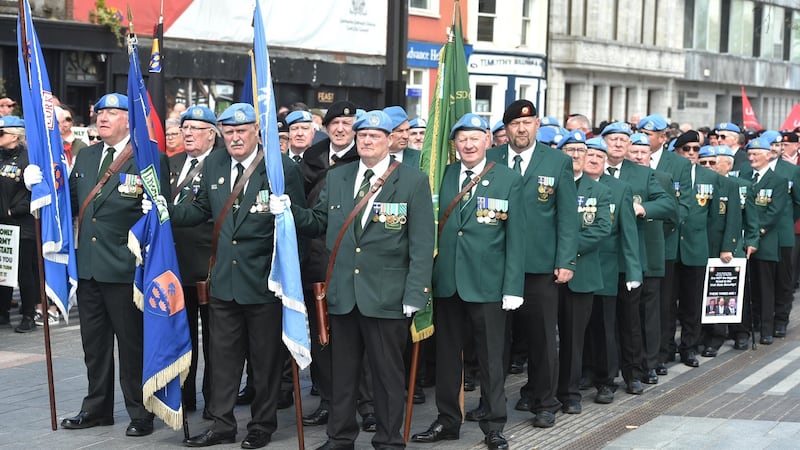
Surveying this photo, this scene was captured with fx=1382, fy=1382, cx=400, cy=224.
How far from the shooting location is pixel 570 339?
34.1ft

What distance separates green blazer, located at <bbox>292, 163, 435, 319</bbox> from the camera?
855cm

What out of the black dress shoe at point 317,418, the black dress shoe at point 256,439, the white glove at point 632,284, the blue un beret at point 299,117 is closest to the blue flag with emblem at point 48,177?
the black dress shoe at point 256,439

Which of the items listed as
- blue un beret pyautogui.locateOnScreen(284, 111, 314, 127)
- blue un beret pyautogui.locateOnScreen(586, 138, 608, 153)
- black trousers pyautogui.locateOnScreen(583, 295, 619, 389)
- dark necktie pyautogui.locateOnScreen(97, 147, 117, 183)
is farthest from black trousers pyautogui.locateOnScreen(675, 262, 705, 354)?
dark necktie pyautogui.locateOnScreen(97, 147, 117, 183)

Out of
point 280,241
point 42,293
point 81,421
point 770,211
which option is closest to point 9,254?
point 42,293

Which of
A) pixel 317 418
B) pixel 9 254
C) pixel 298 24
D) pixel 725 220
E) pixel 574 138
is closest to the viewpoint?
pixel 317 418

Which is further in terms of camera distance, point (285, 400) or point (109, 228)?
point (285, 400)

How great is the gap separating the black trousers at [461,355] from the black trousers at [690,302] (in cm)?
426

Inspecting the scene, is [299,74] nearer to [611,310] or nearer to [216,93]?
[216,93]

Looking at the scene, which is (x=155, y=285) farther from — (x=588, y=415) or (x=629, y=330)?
(x=629, y=330)

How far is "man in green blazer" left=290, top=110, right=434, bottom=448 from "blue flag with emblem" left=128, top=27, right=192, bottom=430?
91 cm

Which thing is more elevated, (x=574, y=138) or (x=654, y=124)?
(x=654, y=124)

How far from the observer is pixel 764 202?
14922 mm

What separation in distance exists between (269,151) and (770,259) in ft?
25.4

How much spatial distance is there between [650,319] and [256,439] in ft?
13.6
